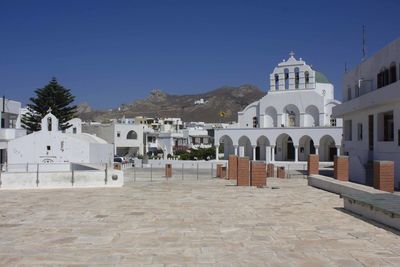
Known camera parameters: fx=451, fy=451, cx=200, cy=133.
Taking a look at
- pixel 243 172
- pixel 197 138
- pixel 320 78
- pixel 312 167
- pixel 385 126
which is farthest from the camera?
pixel 197 138

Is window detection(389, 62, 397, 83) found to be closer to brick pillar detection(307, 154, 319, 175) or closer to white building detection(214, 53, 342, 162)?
brick pillar detection(307, 154, 319, 175)

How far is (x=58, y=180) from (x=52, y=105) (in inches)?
1548

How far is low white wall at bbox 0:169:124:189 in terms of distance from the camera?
1958cm

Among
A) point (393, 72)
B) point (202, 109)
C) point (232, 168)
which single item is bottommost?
point (232, 168)

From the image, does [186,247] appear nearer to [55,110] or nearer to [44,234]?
[44,234]

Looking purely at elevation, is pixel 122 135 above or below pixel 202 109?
below

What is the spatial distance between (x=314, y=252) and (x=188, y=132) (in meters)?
77.0

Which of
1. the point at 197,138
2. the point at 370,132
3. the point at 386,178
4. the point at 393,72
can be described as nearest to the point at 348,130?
the point at 370,132

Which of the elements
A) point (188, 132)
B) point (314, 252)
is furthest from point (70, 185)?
point (188, 132)

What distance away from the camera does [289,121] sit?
154ft

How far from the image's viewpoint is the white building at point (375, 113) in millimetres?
20938

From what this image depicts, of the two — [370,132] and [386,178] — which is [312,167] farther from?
[386,178]

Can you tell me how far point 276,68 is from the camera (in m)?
45.8

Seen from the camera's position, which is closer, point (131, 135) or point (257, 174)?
point (257, 174)
